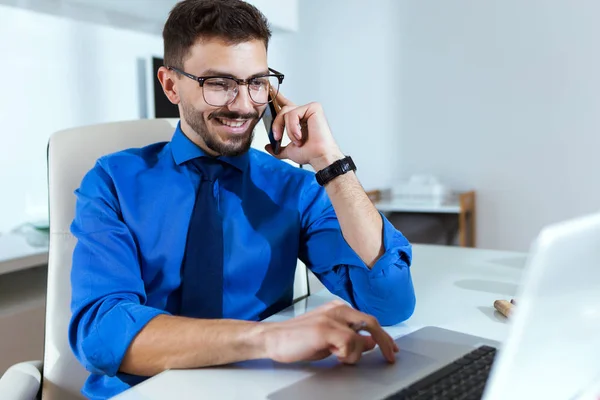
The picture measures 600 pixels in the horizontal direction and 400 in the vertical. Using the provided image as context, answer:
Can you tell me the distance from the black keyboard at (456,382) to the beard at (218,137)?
62cm

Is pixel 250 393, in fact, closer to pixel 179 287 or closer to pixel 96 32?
pixel 179 287

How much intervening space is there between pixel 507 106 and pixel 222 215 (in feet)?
9.78

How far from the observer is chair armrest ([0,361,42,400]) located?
3.10 ft

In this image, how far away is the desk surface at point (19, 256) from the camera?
1.79 m

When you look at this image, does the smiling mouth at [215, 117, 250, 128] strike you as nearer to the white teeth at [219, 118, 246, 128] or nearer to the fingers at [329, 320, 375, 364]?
the white teeth at [219, 118, 246, 128]

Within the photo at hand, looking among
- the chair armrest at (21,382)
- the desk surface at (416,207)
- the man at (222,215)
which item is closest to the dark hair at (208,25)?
the man at (222,215)

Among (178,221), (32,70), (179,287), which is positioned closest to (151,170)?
(178,221)

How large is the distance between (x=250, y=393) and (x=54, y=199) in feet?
2.25

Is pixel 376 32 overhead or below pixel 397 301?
overhead

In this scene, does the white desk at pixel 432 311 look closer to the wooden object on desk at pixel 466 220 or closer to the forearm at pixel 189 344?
the forearm at pixel 189 344

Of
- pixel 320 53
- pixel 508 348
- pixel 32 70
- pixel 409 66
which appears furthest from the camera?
pixel 320 53

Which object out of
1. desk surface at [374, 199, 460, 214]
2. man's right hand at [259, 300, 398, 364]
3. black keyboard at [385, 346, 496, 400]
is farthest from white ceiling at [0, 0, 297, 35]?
black keyboard at [385, 346, 496, 400]

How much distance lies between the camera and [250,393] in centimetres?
69

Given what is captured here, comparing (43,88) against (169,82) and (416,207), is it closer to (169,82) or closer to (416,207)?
(169,82)
